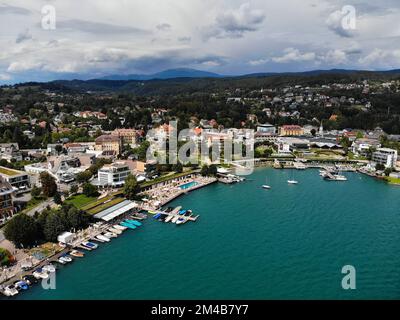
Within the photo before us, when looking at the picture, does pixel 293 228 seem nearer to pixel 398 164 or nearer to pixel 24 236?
pixel 24 236

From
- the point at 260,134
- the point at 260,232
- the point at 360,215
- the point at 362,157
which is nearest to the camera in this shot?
the point at 260,232

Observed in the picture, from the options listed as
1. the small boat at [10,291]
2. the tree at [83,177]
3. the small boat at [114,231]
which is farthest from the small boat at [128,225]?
the tree at [83,177]

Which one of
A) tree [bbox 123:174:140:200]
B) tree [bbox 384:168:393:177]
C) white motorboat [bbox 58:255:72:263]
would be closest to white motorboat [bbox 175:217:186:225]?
tree [bbox 123:174:140:200]

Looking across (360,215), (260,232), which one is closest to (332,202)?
(360,215)

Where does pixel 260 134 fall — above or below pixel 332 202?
above

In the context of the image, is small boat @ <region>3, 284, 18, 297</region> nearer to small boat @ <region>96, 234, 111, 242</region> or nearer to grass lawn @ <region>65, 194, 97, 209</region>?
small boat @ <region>96, 234, 111, 242</region>

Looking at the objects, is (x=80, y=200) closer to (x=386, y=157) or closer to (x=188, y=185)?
(x=188, y=185)
